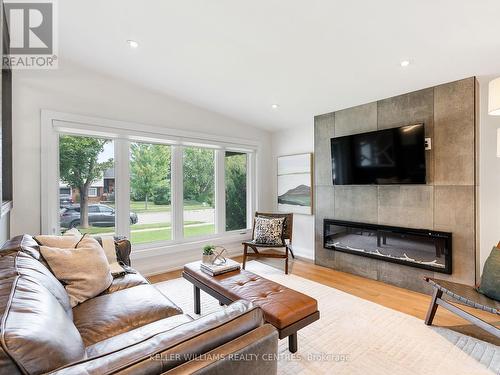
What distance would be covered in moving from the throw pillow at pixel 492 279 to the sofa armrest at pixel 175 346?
2169mm

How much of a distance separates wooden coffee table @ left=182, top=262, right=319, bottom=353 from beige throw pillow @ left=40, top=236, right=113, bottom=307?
84cm

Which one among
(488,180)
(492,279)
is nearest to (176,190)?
(492,279)

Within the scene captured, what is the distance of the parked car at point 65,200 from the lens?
313cm

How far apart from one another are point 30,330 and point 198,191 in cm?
356

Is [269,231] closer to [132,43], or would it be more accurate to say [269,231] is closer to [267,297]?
[267,297]

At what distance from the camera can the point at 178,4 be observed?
6.72ft

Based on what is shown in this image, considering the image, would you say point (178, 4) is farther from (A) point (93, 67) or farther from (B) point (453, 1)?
(B) point (453, 1)

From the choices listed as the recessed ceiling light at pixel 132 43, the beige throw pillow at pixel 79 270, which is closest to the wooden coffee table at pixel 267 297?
the beige throw pillow at pixel 79 270

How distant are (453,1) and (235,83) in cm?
222

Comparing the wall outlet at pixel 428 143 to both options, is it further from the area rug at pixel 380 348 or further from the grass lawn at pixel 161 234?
the grass lawn at pixel 161 234

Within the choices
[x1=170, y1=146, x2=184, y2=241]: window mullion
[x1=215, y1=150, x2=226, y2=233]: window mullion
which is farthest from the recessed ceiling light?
[x1=215, y1=150, x2=226, y2=233]: window mullion

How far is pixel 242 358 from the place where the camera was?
876 mm

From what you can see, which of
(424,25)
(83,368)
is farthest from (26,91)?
(424,25)

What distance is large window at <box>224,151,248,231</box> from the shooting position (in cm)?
465
